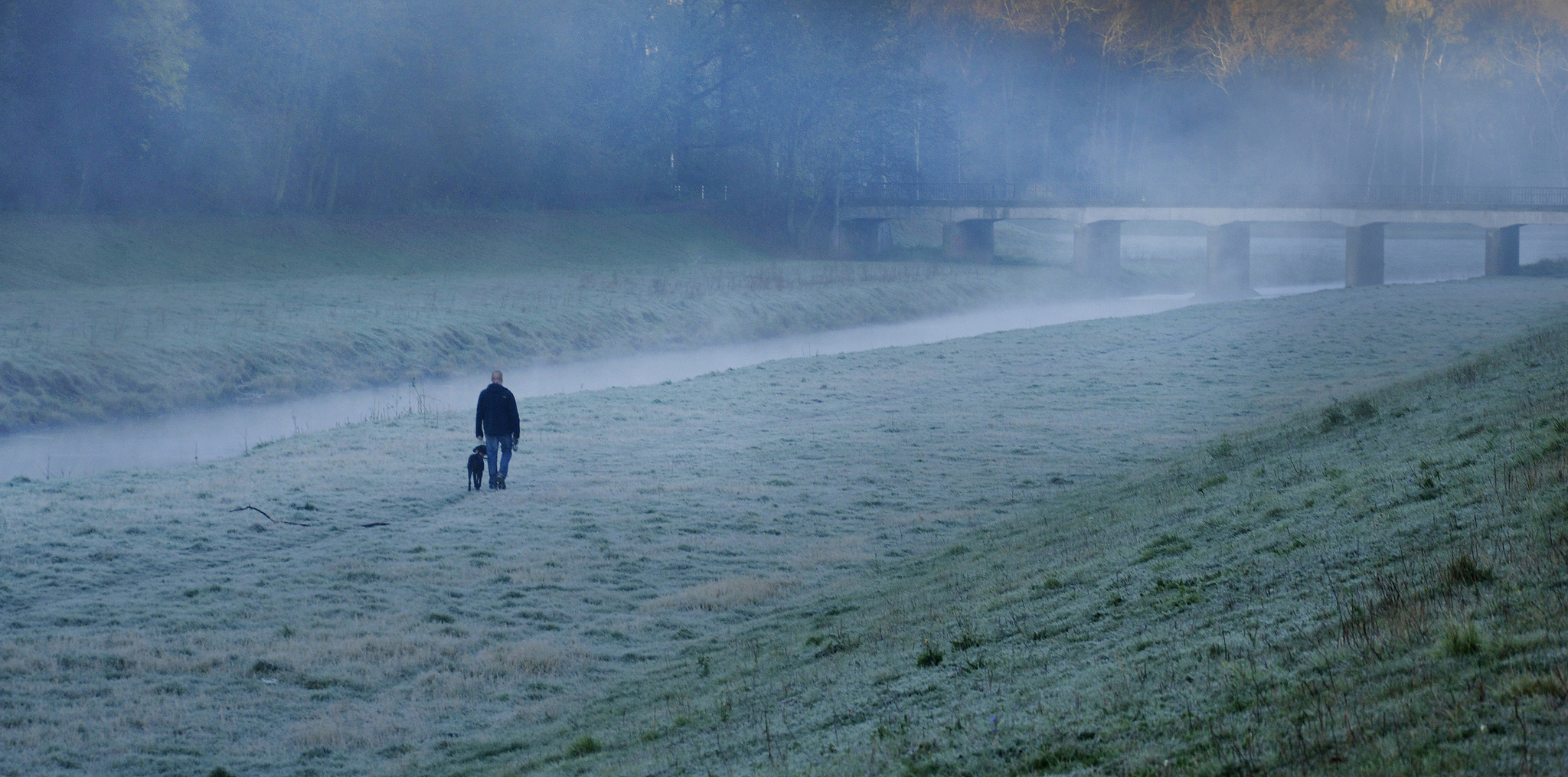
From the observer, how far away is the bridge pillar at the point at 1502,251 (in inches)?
2707

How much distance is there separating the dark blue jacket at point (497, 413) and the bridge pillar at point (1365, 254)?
202 ft

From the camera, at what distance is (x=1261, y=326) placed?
47969 millimetres

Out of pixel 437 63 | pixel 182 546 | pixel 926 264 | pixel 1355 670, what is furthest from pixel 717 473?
pixel 926 264

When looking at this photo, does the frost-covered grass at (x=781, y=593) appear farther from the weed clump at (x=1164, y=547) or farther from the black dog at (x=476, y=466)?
the black dog at (x=476, y=466)

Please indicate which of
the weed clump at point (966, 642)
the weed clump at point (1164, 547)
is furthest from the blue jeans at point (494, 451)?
the weed clump at point (966, 642)

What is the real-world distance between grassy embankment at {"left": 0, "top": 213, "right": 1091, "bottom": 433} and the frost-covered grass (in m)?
9.74

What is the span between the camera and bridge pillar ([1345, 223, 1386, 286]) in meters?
71.9

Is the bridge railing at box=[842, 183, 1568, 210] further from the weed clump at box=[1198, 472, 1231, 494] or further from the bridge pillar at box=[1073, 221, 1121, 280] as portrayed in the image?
the weed clump at box=[1198, 472, 1231, 494]

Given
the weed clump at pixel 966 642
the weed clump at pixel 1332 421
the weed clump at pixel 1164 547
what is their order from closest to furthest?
the weed clump at pixel 966 642
the weed clump at pixel 1164 547
the weed clump at pixel 1332 421

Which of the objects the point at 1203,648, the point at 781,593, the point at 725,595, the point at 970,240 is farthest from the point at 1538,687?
the point at 970,240

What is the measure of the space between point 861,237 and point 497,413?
68.4 m

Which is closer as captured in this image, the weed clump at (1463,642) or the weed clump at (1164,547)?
the weed clump at (1463,642)

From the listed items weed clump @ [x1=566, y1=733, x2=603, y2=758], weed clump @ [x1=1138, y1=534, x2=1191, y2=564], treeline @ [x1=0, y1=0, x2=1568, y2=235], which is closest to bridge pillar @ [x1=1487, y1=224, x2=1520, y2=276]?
treeline @ [x1=0, y1=0, x2=1568, y2=235]

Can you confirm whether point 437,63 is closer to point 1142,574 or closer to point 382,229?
point 382,229
